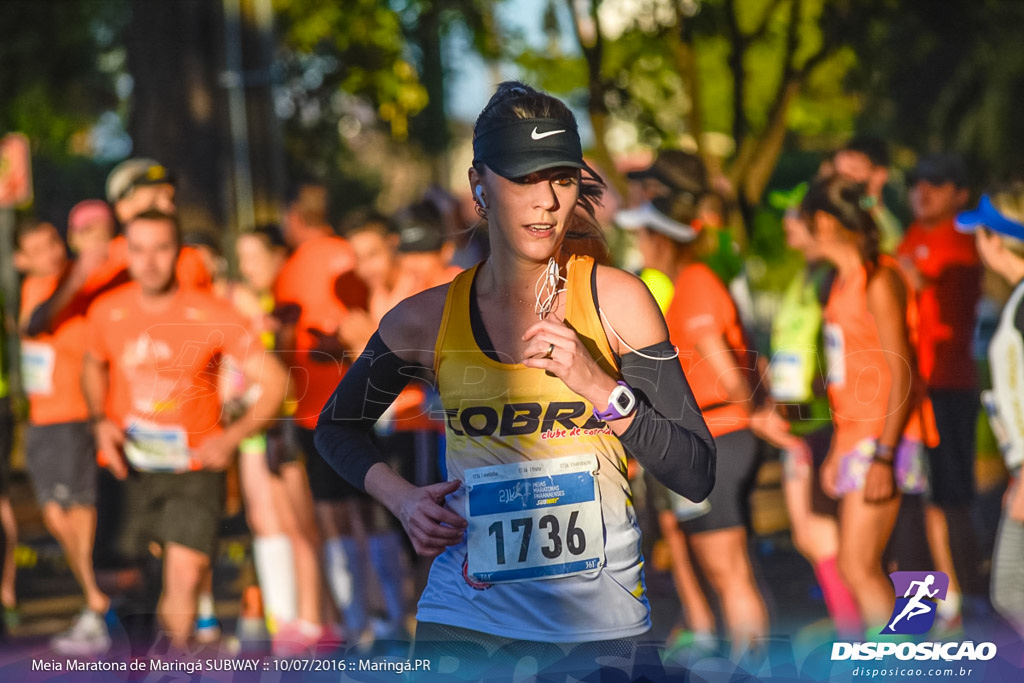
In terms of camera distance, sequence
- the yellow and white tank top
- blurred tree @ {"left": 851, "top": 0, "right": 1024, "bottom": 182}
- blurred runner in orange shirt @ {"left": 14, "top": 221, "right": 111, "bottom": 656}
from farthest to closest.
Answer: blurred tree @ {"left": 851, "top": 0, "right": 1024, "bottom": 182}
blurred runner in orange shirt @ {"left": 14, "top": 221, "right": 111, "bottom": 656}
the yellow and white tank top

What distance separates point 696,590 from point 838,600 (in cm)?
74

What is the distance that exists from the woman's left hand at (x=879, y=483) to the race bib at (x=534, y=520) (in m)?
2.37

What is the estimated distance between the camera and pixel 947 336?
5.90m

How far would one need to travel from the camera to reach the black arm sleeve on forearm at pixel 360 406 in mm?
3057

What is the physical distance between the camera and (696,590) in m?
5.75

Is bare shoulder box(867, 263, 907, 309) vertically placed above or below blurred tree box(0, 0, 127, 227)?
below

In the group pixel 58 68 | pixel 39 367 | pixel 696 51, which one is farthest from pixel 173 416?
pixel 58 68

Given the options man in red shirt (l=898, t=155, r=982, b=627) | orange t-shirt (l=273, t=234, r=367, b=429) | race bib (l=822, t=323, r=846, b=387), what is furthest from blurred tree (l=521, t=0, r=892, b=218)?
race bib (l=822, t=323, r=846, b=387)

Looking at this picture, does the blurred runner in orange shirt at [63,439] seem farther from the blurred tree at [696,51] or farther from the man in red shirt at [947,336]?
the blurred tree at [696,51]

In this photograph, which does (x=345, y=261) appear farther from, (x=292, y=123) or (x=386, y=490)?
(x=292, y=123)

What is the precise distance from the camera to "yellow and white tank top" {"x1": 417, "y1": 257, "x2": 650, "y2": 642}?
2.89m

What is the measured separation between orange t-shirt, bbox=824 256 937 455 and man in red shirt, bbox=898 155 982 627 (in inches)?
18.9

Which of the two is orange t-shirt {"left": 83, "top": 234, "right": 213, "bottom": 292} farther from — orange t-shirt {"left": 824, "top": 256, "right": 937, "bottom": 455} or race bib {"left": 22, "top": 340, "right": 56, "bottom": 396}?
orange t-shirt {"left": 824, "top": 256, "right": 937, "bottom": 455}

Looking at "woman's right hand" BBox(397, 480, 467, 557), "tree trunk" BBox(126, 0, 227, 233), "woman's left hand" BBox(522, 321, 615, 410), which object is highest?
"tree trunk" BBox(126, 0, 227, 233)
